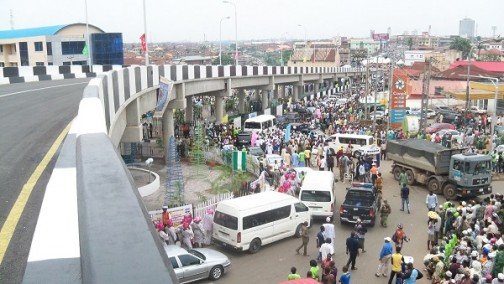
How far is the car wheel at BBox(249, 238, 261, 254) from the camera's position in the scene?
1430cm

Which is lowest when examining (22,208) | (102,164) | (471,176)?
(471,176)

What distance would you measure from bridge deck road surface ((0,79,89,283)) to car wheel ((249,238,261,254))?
6179mm

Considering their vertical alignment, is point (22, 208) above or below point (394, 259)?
above

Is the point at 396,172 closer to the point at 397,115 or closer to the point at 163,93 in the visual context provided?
the point at 397,115

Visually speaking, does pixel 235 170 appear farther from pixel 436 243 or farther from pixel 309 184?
pixel 436 243

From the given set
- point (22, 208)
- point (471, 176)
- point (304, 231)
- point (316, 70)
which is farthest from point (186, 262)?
point (316, 70)

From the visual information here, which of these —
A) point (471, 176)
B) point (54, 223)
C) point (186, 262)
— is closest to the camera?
point (54, 223)

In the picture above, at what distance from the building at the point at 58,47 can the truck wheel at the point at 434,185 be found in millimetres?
41466

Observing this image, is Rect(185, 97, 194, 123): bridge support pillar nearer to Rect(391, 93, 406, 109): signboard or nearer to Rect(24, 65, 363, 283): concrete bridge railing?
Rect(391, 93, 406, 109): signboard

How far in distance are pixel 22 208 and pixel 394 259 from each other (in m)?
9.72

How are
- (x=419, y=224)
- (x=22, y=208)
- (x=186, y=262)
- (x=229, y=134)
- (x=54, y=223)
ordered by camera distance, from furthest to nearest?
1. (x=229, y=134)
2. (x=419, y=224)
3. (x=186, y=262)
4. (x=22, y=208)
5. (x=54, y=223)

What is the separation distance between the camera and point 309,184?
57.0 ft

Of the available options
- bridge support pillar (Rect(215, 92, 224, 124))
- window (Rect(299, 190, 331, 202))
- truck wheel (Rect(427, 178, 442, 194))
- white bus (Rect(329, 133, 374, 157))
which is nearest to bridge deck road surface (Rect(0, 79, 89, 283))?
window (Rect(299, 190, 331, 202))

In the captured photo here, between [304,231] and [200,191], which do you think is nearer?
[304,231]
